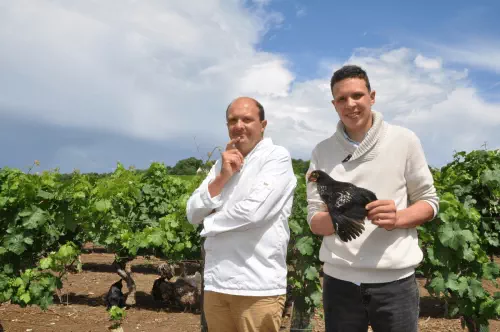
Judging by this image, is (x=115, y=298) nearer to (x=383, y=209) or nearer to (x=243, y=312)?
(x=243, y=312)

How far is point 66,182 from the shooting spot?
5.93m

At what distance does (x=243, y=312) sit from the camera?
7.73ft

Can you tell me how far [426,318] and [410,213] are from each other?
5737mm

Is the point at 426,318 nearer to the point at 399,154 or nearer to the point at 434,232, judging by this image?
the point at 434,232

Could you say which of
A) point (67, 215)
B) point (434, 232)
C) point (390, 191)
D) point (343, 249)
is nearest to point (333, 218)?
point (343, 249)

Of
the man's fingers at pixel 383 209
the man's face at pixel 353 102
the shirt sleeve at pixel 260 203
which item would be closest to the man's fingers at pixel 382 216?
the man's fingers at pixel 383 209

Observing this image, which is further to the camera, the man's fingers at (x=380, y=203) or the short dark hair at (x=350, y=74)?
the short dark hair at (x=350, y=74)

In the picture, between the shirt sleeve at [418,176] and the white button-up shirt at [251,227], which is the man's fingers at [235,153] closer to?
the white button-up shirt at [251,227]

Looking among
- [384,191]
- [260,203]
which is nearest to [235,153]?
[260,203]

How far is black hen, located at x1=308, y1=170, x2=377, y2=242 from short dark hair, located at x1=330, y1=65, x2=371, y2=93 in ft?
1.59

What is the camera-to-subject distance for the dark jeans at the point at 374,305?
211 centimetres

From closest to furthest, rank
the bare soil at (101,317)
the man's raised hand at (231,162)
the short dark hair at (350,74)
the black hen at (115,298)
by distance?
the short dark hair at (350,74)
the man's raised hand at (231,162)
the bare soil at (101,317)
the black hen at (115,298)

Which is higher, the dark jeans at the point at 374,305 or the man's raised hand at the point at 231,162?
the man's raised hand at the point at 231,162

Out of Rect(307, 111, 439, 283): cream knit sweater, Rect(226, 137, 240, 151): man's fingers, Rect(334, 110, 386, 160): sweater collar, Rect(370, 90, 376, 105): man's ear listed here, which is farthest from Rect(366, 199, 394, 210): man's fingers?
Rect(226, 137, 240, 151): man's fingers
